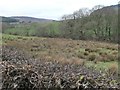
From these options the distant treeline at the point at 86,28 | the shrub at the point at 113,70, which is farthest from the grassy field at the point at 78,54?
the distant treeline at the point at 86,28

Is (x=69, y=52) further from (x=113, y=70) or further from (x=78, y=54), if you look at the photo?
(x=113, y=70)

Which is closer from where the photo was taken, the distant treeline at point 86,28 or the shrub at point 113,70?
the shrub at point 113,70

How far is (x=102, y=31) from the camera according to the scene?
177ft

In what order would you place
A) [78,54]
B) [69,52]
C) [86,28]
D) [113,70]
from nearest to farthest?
1. [113,70]
2. [78,54]
3. [69,52]
4. [86,28]

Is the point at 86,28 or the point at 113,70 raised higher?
the point at 86,28

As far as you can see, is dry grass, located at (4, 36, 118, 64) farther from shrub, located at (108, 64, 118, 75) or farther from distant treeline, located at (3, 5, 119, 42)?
distant treeline, located at (3, 5, 119, 42)

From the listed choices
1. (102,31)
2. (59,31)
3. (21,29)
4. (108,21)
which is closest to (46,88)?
(108,21)

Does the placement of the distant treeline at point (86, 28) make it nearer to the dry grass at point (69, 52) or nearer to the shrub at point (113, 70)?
the dry grass at point (69, 52)

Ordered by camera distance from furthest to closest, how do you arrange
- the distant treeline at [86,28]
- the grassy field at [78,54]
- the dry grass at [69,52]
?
the distant treeline at [86,28]
the dry grass at [69,52]
the grassy field at [78,54]

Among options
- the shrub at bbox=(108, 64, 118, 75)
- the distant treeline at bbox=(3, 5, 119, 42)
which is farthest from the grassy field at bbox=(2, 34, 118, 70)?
the distant treeline at bbox=(3, 5, 119, 42)

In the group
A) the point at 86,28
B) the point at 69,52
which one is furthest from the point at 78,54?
the point at 86,28

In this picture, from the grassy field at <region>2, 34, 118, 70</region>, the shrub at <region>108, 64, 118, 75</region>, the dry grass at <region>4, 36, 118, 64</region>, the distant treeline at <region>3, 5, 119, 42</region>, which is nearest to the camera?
the shrub at <region>108, 64, 118, 75</region>

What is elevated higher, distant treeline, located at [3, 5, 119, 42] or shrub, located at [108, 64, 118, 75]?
distant treeline, located at [3, 5, 119, 42]

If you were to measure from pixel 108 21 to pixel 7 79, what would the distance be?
44.7 metres
